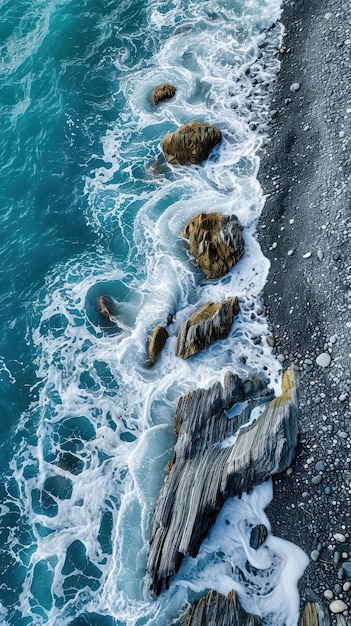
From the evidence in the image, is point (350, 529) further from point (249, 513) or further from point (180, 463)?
point (180, 463)

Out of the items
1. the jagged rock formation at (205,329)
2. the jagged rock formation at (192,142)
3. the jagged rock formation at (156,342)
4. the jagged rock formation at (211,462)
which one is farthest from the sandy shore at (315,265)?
the jagged rock formation at (156,342)

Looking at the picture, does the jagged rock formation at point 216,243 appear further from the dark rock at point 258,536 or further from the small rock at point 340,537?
the small rock at point 340,537

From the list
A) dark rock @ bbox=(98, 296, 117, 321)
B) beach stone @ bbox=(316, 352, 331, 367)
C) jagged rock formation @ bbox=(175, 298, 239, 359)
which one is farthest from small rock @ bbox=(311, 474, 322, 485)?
dark rock @ bbox=(98, 296, 117, 321)

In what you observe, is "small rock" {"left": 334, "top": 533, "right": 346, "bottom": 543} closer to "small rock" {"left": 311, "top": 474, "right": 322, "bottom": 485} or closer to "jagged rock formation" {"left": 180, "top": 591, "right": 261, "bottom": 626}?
"small rock" {"left": 311, "top": 474, "right": 322, "bottom": 485}

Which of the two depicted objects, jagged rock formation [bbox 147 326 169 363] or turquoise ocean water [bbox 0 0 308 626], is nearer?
turquoise ocean water [bbox 0 0 308 626]

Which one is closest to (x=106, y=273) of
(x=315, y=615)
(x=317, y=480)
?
(x=317, y=480)

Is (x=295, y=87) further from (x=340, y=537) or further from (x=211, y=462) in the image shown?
(x=340, y=537)

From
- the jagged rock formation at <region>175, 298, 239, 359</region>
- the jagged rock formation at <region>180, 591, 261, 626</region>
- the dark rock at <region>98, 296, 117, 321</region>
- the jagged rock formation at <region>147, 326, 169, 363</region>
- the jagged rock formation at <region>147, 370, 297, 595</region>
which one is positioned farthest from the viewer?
the dark rock at <region>98, 296, 117, 321</region>

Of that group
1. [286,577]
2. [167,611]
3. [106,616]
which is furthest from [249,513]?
[106,616]
